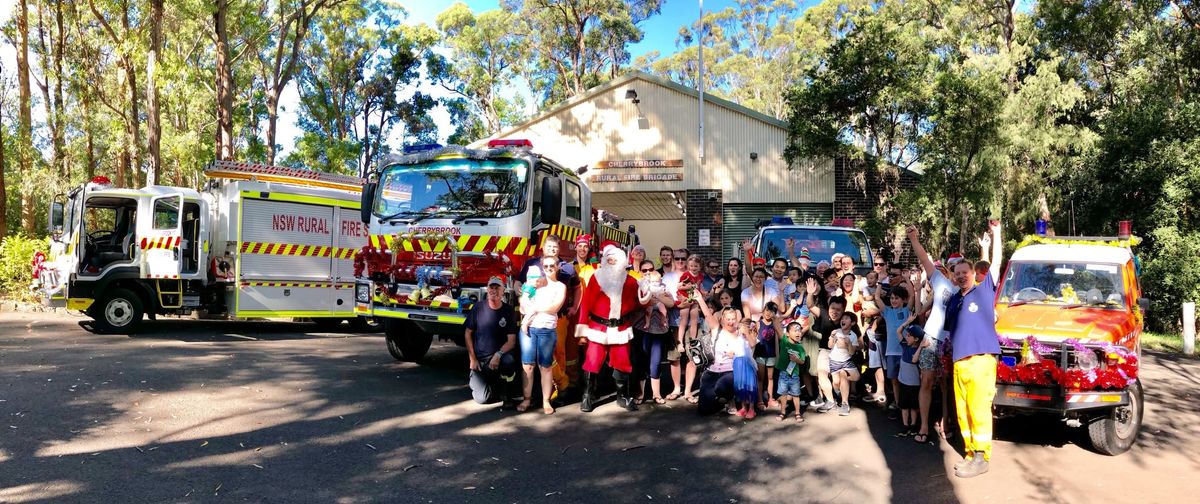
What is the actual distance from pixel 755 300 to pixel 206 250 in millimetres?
9136

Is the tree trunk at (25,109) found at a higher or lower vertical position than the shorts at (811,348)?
higher

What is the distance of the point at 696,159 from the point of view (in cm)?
2178

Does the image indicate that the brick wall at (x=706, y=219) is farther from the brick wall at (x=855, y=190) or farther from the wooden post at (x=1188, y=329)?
the wooden post at (x=1188, y=329)

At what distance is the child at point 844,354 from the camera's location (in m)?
7.34

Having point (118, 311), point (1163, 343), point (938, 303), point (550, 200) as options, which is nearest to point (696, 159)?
point (1163, 343)

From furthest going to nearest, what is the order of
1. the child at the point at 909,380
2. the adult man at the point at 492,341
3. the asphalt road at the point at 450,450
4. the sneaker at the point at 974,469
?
the adult man at the point at 492,341 → the child at the point at 909,380 → the sneaker at the point at 974,469 → the asphalt road at the point at 450,450

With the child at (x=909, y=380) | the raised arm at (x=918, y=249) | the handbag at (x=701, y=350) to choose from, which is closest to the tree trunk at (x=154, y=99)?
the handbag at (x=701, y=350)

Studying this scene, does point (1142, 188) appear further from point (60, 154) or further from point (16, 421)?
point (60, 154)

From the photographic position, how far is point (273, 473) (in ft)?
16.9

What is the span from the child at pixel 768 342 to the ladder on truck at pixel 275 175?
7.53 meters

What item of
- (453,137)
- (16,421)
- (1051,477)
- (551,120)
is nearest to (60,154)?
(453,137)

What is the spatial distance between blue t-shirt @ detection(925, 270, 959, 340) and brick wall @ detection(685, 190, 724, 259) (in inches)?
613

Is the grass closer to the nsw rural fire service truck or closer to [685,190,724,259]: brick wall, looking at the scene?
[685,190,724,259]: brick wall

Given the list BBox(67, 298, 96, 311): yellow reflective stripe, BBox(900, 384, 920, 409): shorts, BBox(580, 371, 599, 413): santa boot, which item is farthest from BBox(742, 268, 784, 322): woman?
BBox(67, 298, 96, 311): yellow reflective stripe
